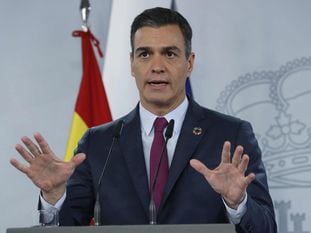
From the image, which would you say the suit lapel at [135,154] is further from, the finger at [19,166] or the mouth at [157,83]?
the finger at [19,166]

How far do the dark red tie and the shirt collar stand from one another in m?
0.05

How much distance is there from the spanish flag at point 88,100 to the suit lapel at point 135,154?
3.04 ft

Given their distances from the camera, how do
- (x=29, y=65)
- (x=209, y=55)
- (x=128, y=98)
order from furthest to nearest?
(x=29, y=65) → (x=209, y=55) → (x=128, y=98)

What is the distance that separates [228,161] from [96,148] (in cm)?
70

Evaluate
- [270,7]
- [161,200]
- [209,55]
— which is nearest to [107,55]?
[209,55]

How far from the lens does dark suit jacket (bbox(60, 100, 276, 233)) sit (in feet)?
7.04

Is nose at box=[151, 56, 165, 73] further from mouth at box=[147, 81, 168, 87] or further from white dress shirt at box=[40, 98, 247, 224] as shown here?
white dress shirt at box=[40, 98, 247, 224]

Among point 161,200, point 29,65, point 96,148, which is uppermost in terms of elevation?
point 29,65

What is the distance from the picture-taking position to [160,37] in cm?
241

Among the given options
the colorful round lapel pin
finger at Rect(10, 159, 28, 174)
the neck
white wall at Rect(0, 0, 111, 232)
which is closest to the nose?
the neck

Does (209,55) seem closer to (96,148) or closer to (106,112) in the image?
(106,112)

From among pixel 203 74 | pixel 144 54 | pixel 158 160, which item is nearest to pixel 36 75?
pixel 203 74

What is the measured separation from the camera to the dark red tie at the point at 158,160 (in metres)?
2.19

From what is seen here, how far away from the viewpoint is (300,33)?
3.51 meters
